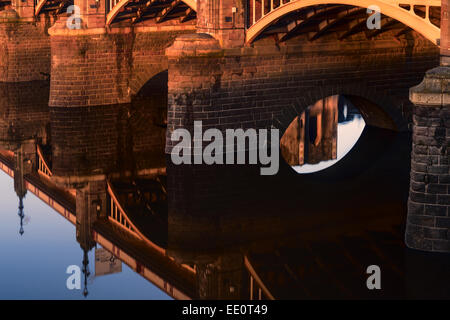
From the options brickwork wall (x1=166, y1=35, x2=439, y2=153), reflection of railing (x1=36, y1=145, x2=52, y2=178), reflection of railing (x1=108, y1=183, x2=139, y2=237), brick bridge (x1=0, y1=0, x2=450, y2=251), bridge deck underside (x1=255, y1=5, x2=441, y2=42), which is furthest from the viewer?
reflection of railing (x1=36, y1=145, x2=52, y2=178)

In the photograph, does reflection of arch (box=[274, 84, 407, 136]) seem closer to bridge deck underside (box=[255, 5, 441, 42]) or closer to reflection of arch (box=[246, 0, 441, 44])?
bridge deck underside (box=[255, 5, 441, 42])

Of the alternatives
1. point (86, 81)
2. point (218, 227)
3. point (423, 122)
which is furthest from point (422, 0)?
point (86, 81)

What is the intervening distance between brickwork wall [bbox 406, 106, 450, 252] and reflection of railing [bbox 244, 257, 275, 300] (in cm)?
362

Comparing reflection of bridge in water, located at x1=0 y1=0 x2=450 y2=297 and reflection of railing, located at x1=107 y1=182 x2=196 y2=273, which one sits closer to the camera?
reflection of bridge in water, located at x1=0 y1=0 x2=450 y2=297

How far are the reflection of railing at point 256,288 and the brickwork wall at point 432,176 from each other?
3.62 m

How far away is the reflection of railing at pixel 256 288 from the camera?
1729 cm

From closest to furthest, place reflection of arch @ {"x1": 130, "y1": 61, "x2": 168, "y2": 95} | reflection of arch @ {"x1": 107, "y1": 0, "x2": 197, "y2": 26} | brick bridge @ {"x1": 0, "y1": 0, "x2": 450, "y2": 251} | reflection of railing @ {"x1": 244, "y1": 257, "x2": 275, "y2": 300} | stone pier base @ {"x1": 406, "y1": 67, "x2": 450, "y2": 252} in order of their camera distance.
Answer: reflection of railing @ {"x1": 244, "y1": 257, "x2": 275, "y2": 300} < stone pier base @ {"x1": 406, "y1": 67, "x2": 450, "y2": 252} < brick bridge @ {"x1": 0, "y1": 0, "x2": 450, "y2": 251} < reflection of arch @ {"x1": 107, "y1": 0, "x2": 197, "y2": 26} < reflection of arch @ {"x1": 130, "y1": 61, "x2": 168, "y2": 95}

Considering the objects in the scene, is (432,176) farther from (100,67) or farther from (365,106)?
(100,67)

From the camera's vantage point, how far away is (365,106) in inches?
1342

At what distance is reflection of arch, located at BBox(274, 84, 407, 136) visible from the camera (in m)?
30.6

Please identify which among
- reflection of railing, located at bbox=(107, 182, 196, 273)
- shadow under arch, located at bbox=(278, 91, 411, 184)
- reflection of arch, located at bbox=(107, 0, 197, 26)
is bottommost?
reflection of railing, located at bbox=(107, 182, 196, 273)

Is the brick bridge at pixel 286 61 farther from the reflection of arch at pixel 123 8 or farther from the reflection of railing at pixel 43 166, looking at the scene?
the reflection of railing at pixel 43 166

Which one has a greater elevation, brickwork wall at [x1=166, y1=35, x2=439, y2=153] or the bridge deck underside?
the bridge deck underside

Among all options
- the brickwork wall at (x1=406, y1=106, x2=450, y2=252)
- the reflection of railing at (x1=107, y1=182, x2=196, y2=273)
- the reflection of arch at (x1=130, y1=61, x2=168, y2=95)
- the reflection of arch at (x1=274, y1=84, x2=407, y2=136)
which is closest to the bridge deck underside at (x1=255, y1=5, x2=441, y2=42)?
the reflection of arch at (x1=274, y1=84, x2=407, y2=136)
